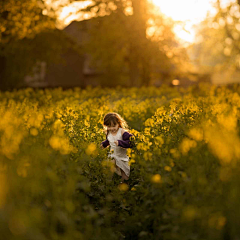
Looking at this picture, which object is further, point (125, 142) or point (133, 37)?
point (133, 37)

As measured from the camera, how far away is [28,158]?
3.77m

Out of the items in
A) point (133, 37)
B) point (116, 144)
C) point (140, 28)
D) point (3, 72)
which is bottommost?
point (116, 144)

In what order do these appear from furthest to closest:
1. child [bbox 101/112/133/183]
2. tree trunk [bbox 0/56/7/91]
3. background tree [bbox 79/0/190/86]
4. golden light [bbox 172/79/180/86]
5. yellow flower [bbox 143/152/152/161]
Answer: golden light [bbox 172/79/180/86]
background tree [bbox 79/0/190/86]
tree trunk [bbox 0/56/7/91]
child [bbox 101/112/133/183]
yellow flower [bbox 143/152/152/161]

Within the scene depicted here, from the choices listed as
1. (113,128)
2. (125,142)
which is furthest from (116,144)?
(113,128)

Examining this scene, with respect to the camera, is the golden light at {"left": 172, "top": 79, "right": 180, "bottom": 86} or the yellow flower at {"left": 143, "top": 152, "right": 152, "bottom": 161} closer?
the yellow flower at {"left": 143, "top": 152, "right": 152, "bottom": 161}

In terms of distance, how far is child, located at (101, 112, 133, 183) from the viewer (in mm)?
6477

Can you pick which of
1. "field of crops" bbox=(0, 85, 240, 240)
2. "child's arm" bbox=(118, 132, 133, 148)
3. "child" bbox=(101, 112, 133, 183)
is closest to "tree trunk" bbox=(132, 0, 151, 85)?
"child" bbox=(101, 112, 133, 183)

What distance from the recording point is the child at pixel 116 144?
6477mm

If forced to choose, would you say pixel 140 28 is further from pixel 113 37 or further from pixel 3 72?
pixel 3 72

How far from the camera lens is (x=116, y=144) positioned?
638 centimetres

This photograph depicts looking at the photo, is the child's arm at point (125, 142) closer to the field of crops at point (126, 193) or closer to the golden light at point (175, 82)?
the field of crops at point (126, 193)

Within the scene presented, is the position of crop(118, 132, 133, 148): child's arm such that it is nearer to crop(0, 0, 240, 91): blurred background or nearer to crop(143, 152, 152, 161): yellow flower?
crop(143, 152, 152, 161): yellow flower

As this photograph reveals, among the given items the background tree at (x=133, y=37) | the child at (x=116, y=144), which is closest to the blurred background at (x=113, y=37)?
the background tree at (x=133, y=37)

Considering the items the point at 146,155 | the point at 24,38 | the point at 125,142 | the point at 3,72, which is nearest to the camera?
the point at 146,155
